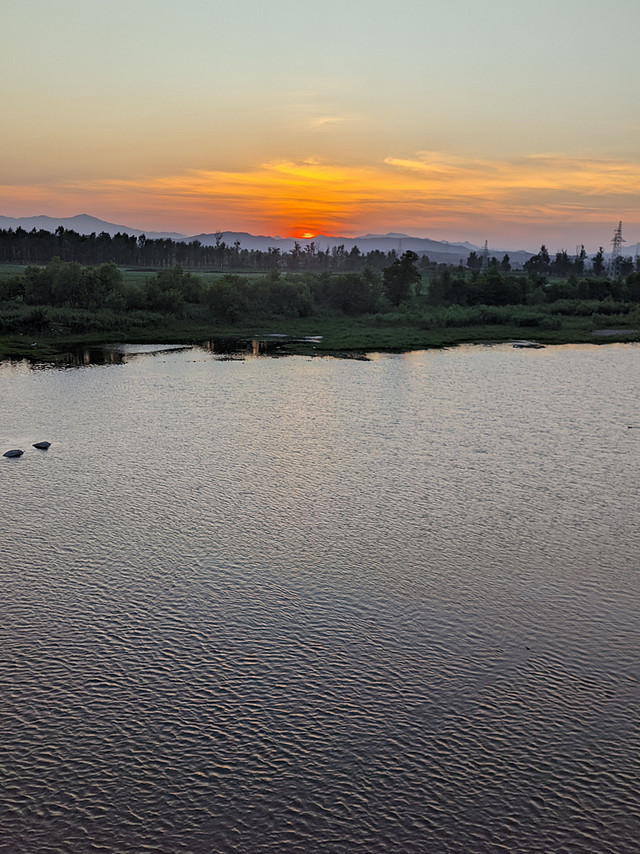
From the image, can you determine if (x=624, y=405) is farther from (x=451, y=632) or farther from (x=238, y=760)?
(x=238, y=760)

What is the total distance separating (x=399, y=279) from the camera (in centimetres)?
13975

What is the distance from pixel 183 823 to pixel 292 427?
33.1 m

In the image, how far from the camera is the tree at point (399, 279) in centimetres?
13950

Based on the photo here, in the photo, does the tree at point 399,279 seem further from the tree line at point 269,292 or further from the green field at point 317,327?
the green field at point 317,327

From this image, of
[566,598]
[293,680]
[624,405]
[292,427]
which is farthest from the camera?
[624,405]

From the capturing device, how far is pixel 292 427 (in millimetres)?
47031

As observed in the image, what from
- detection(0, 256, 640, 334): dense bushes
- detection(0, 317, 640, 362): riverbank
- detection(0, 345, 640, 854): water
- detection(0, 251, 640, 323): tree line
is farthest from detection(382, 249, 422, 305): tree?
detection(0, 345, 640, 854): water

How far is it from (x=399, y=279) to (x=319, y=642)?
406 ft

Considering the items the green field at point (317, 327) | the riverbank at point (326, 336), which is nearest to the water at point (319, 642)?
the riverbank at point (326, 336)

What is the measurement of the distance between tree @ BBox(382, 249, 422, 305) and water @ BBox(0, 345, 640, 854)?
98.6 metres

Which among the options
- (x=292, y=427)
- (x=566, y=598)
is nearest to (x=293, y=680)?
(x=566, y=598)

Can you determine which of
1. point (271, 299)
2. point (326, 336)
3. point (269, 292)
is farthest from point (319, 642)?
point (269, 292)

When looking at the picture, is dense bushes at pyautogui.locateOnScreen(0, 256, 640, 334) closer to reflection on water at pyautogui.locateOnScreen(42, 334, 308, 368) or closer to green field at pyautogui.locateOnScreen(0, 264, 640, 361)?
green field at pyautogui.locateOnScreen(0, 264, 640, 361)

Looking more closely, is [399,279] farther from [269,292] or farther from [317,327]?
[317,327]
